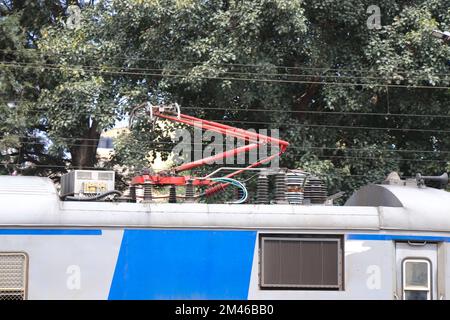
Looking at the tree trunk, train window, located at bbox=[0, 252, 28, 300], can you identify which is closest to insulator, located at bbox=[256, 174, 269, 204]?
train window, located at bbox=[0, 252, 28, 300]

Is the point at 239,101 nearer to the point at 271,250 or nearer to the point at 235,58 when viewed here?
the point at 235,58

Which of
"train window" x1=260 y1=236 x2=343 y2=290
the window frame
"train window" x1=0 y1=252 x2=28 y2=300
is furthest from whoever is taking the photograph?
the window frame

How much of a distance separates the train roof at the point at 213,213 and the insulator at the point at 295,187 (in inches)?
19.3

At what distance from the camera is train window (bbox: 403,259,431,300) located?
7906mm

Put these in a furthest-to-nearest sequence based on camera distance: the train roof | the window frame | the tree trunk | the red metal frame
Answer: the tree trunk < the red metal frame < the window frame < the train roof

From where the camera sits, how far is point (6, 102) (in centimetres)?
1822

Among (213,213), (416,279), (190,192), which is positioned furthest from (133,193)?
(416,279)

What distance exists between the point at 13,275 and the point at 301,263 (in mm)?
2808

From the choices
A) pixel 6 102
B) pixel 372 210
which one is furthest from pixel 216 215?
pixel 6 102

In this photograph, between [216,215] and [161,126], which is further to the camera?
[161,126]

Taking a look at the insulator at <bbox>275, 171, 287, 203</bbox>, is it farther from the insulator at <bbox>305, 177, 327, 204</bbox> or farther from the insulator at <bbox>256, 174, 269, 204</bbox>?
the insulator at <bbox>305, 177, 327, 204</bbox>

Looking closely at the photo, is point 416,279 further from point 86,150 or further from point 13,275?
point 86,150

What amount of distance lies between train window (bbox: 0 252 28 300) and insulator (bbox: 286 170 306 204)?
2891 millimetres
